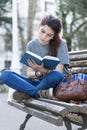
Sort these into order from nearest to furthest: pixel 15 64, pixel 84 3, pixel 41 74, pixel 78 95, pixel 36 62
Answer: pixel 78 95
pixel 36 62
pixel 41 74
pixel 15 64
pixel 84 3

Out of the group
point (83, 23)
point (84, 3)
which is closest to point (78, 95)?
point (84, 3)

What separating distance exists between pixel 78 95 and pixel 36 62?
0.58 meters

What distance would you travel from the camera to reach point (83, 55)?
20.5 feet

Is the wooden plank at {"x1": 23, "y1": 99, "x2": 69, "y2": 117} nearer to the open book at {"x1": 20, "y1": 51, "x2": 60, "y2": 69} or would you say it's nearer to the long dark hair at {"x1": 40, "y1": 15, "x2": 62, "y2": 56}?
the open book at {"x1": 20, "y1": 51, "x2": 60, "y2": 69}

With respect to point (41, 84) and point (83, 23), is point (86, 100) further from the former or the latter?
point (83, 23)

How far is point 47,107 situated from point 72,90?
28cm

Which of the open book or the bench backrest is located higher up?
the open book

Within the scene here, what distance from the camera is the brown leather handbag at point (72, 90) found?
4477mm

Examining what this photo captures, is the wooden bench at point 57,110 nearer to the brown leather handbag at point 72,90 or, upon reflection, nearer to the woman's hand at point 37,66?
the brown leather handbag at point 72,90

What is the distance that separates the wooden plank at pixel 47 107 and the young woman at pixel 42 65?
0.42 ft

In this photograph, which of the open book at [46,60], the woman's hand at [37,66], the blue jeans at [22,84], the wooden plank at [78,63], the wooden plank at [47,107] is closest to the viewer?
the wooden plank at [47,107]

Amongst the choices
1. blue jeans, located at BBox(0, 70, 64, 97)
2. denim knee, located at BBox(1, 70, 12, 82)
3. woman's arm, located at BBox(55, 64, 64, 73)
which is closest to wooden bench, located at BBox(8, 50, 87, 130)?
blue jeans, located at BBox(0, 70, 64, 97)

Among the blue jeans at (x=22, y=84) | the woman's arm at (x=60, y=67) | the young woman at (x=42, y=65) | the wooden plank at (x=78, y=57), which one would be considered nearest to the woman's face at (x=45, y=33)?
the young woman at (x=42, y=65)

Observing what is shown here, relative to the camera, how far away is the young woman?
15.9 ft
